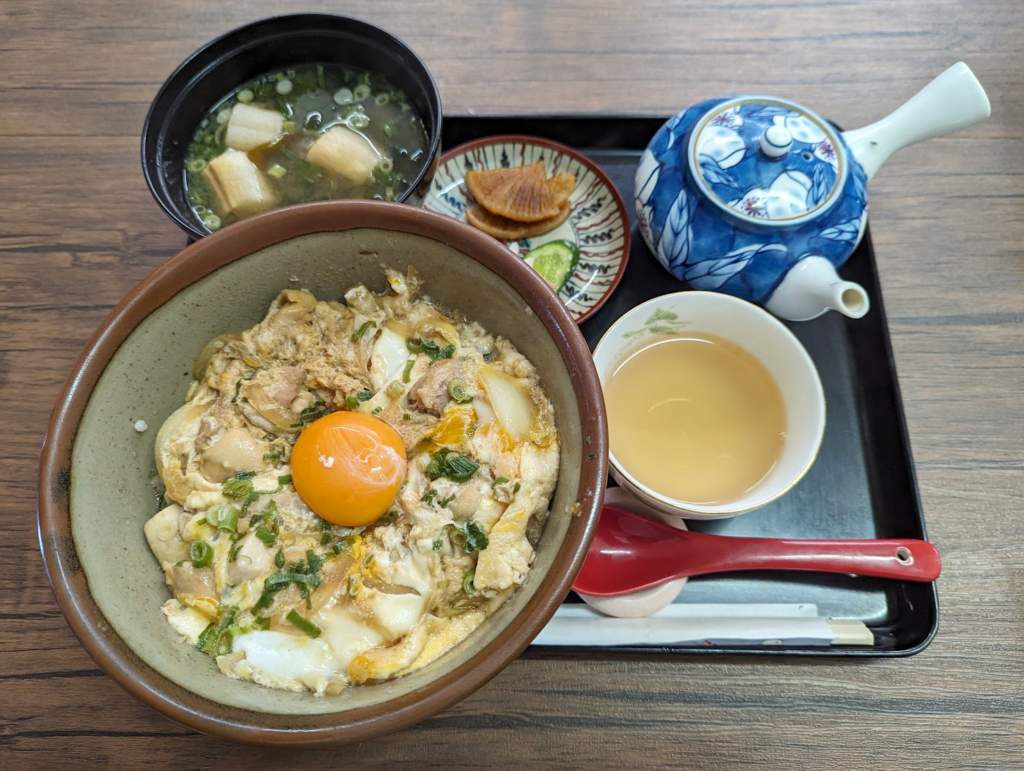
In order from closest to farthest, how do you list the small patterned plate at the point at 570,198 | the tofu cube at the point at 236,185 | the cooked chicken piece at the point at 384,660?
1. the cooked chicken piece at the point at 384,660
2. the tofu cube at the point at 236,185
3. the small patterned plate at the point at 570,198

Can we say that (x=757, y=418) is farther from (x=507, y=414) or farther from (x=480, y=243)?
(x=480, y=243)

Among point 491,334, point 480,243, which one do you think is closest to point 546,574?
→ point 491,334

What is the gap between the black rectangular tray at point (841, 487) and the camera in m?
1.79

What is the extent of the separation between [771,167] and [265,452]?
5.51ft

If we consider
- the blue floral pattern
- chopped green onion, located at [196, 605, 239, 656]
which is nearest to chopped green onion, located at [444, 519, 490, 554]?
chopped green onion, located at [196, 605, 239, 656]

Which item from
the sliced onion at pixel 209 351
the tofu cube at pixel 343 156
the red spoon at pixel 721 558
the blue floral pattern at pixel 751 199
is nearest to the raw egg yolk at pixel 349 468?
the sliced onion at pixel 209 351

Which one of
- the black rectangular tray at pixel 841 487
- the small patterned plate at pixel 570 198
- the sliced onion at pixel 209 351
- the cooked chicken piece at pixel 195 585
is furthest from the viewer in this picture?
the small patterned plate at pixel 570 198

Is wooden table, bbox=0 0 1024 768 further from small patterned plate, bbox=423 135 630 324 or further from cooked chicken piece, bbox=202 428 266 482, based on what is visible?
cooked chicken piece, bbox=202 428 266 482

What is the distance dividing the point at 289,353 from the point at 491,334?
0.58m

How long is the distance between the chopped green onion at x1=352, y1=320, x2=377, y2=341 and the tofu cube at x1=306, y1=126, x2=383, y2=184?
716 mm

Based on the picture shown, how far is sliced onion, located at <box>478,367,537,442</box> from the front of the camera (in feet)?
5.20

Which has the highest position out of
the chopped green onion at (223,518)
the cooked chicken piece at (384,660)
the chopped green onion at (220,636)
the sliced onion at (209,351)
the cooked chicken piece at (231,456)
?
the sliced onion at (209,351)

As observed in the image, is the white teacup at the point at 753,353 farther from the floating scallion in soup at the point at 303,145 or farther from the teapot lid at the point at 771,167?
the floating scallion in soup at the point at 303,145

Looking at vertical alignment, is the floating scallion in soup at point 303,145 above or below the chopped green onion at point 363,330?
above
